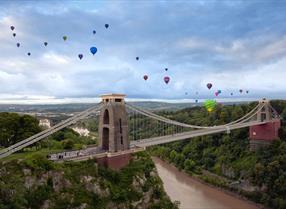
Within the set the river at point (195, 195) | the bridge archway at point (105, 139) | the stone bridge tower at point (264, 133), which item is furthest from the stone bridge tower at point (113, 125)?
the stone bridge tower at point (264, 133)

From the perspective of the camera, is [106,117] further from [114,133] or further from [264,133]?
[264,133]

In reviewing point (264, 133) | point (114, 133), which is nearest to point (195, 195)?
point (264, 133)

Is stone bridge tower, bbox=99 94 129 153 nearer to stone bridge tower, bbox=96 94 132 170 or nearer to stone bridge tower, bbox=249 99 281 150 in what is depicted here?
stone bridge tower, bbox=96 94 132 170

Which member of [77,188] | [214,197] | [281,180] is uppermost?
[77,188]

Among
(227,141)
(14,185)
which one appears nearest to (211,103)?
(227,141)

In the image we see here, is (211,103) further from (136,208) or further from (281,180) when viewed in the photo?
(136,208)

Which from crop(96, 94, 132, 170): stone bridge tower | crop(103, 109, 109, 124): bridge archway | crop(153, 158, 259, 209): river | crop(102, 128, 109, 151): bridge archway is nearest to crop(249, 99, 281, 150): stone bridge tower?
crop(153, 158, 259, 209): river

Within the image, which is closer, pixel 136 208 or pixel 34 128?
pixel 136 208
